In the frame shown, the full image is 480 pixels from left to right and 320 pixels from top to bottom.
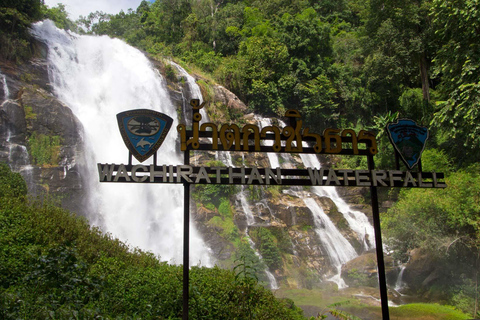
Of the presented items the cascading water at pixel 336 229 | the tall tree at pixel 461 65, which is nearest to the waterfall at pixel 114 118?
the cascading water at pixel 336 229

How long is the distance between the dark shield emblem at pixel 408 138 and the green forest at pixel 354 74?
4.29 metres

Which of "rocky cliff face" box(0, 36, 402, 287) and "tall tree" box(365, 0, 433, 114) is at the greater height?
"tall tree" box(365, 0, 433, 114)

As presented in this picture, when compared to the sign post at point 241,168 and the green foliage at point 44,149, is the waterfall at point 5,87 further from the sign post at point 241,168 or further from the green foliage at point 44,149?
the sign post at point 241,168

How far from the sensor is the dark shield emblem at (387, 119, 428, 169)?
25.6 ft

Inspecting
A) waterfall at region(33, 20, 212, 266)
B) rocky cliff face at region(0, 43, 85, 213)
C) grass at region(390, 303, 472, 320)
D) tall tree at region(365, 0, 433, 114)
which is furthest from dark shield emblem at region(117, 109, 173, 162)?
tall tree at region(365, 0, 433, 114)

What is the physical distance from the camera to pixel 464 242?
15.8 metres

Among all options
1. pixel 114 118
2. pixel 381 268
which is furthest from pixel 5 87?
pixel 381 268

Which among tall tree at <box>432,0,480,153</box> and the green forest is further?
tall tree at <box>432,0,480,153</box>

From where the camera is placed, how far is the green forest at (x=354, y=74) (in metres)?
15.6

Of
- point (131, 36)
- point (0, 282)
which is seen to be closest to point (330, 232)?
point (0, 282)

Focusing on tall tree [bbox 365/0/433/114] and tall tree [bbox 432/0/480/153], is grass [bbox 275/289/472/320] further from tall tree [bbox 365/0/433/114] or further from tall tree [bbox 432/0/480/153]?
tall tree [bbox 365/0/433/114]

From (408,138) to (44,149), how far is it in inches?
686

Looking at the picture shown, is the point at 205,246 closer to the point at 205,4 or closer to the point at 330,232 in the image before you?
the point at 330,232

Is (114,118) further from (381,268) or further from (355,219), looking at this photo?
(381,268)
